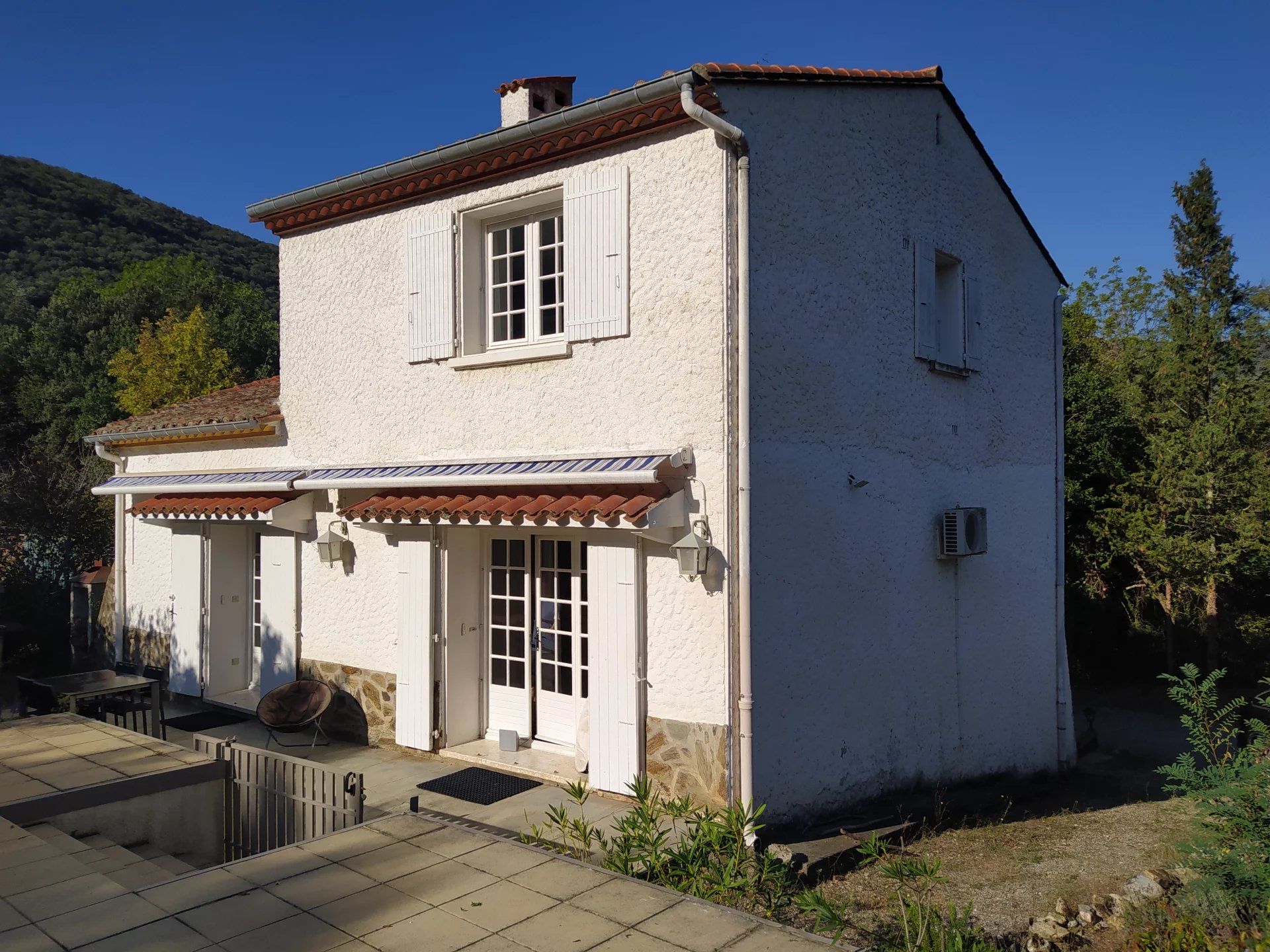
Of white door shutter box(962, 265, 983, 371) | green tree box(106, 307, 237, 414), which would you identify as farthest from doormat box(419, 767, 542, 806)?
green tree box(106, 307, 237, 414)

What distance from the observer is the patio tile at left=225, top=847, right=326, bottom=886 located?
5.98 metres

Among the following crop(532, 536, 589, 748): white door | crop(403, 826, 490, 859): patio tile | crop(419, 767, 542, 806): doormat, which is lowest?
crop(419, 767, 542, 806): doormat

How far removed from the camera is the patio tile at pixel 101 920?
5109mm

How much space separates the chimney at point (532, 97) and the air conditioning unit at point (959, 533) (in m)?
6.63

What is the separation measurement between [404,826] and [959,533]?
693cm

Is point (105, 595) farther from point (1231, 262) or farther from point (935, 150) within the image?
point (1231, 262)

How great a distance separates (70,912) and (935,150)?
37.0ft

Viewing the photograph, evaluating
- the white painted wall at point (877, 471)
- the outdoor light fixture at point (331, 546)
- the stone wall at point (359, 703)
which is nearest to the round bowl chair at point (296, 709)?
the stone wall at point (359, 703)

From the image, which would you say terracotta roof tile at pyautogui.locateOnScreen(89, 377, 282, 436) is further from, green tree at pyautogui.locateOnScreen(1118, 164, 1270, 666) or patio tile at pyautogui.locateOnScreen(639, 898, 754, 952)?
A: green tree at pyautogui.locateOnScreen(1118, 164, 1270, 666)

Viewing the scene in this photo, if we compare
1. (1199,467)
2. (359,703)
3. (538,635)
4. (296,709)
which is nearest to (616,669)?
(538,635)

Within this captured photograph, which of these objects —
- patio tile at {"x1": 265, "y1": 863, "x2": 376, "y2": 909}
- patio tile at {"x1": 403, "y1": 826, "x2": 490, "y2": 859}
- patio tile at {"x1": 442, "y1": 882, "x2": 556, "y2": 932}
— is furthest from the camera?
patio tile at {"x1": 403, "y1": 826, "x2": 490, "y2": 859}

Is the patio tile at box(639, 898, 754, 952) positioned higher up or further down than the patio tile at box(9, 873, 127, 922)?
further down

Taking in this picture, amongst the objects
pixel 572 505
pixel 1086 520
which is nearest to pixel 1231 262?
pixel 1086 520

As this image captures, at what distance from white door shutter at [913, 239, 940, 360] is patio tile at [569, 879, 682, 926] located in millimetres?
6920
